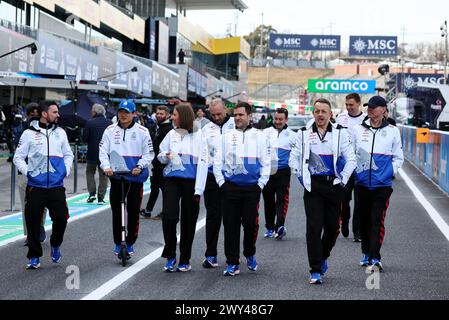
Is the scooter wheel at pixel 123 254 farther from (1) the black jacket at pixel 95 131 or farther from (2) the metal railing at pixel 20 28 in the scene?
(2) the metal railing at pixel 20 28

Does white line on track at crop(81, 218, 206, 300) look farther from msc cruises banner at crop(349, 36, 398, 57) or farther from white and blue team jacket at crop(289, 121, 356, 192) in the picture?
msc cruises banner at crop(349, 36, 398, 57)

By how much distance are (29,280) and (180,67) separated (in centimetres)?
5607

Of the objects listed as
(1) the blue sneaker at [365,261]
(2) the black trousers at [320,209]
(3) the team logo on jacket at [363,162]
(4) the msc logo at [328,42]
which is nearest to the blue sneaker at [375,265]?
(1) the blue sneaker at [365,261]

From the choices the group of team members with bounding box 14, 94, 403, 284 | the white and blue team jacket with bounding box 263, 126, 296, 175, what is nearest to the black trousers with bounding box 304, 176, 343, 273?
the group of team members with bounding box 14, 94, 403, 284

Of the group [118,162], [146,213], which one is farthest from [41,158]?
[146,213]

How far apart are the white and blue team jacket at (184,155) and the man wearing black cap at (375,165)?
68.0 inches

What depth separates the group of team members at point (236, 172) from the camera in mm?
9578

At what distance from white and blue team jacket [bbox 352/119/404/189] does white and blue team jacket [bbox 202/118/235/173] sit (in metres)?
1.46

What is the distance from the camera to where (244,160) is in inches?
387

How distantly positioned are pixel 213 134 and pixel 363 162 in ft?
5.34

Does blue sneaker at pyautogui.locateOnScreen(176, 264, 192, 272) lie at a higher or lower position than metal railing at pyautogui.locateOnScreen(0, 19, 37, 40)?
lower

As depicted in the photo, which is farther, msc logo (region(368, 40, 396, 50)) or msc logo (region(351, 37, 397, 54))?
msc logo (region(351, 37, 397, 54))

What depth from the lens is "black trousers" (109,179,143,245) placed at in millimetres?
10656
